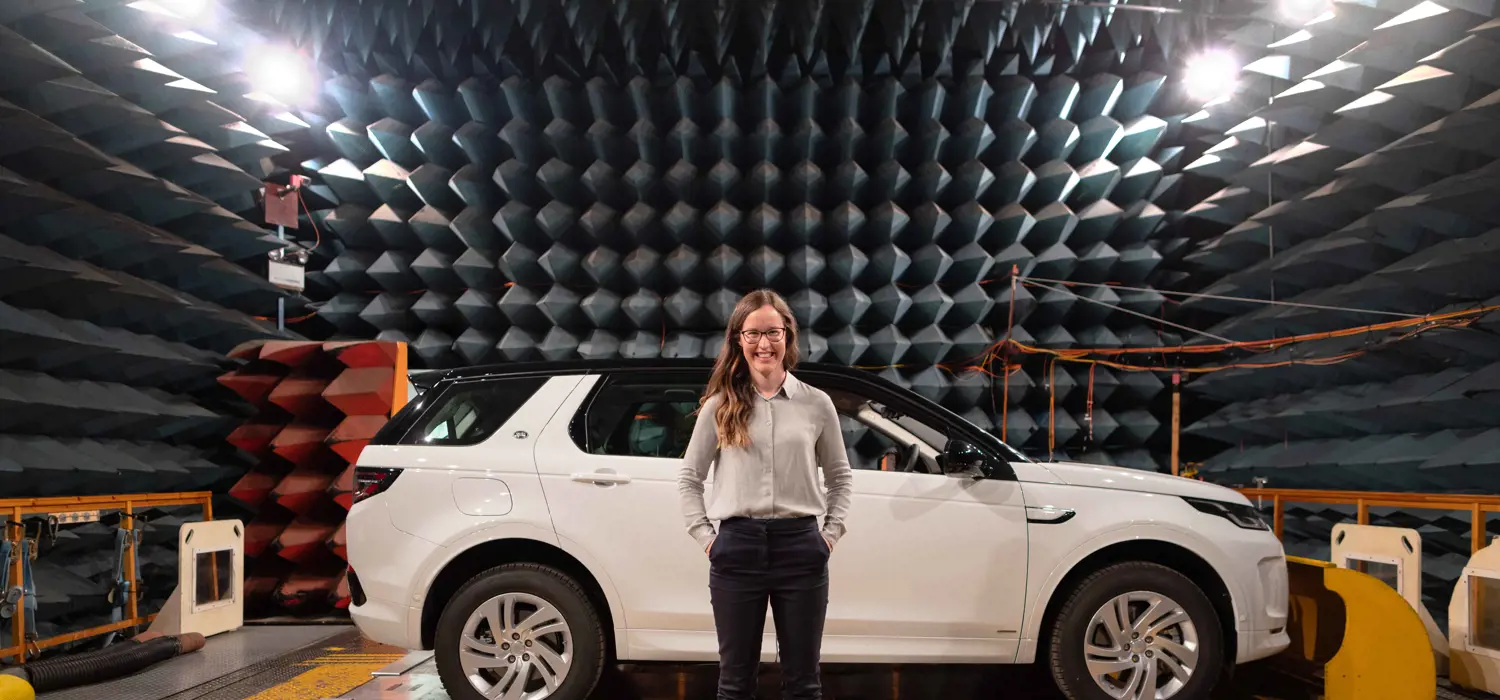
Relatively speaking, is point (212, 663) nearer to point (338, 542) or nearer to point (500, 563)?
point (338, 542)

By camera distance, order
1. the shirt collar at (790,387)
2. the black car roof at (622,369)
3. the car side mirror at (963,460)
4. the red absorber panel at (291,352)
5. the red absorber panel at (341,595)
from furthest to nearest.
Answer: the red absorber panel at (291,352) < the red absorber panel at (341,595) < the black car roof at (622,369) < the car side mirror at (963,460) < the shirt collar at (790,387)

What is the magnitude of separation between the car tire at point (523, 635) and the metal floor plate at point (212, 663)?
1.58 metres

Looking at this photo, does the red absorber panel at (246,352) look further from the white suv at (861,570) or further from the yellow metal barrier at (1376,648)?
the yellow metal barrier at (1376,648)

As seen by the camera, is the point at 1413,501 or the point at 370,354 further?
the point at 370,354

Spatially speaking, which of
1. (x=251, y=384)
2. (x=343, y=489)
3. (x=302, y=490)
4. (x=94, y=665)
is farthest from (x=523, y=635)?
(x=251, y=384)

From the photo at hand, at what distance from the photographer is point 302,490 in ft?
15.9

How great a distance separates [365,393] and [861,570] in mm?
3502

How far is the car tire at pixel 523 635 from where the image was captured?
2.80m

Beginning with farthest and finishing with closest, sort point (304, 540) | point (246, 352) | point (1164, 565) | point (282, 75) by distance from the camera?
1. point (282, 75)
2. point (246, 352)
3. point (304, 540)
4. point (1164, 565)

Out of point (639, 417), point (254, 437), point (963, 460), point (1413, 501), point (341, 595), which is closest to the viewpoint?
point (963, 460)

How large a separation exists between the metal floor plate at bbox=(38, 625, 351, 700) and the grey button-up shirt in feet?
9.64

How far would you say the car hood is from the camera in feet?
9.53

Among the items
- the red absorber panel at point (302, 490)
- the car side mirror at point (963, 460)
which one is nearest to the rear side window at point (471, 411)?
the car side mirror at point (963, 460)

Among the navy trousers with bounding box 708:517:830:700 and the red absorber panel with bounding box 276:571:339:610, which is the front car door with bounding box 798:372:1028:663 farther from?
the red absorber panel with bounding box 276:571:339:610
